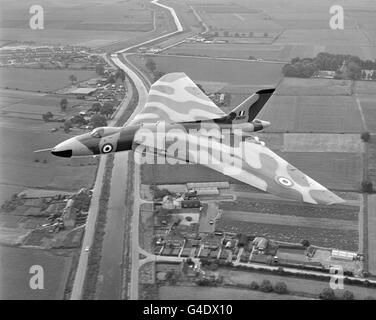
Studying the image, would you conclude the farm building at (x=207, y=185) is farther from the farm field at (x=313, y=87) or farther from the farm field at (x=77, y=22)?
the farm field at (x=77, y=22)

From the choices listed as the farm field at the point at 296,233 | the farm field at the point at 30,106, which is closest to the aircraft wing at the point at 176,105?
the farm field at the point at 296,233

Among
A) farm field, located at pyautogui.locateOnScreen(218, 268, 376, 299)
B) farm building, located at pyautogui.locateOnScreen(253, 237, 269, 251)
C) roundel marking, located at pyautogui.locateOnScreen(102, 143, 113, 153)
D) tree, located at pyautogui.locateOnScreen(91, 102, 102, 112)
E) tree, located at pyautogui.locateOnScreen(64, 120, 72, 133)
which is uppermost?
roundel marking, located at pyautogui.locateOnScreen(102, 143, 113, 153)

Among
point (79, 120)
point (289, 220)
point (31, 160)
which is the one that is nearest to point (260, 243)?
point (289, 220)

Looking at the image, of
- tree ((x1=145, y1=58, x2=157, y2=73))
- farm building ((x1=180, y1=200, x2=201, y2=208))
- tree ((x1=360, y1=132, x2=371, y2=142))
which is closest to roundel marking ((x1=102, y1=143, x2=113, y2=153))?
farm building ((x1=180, y1=200, x2=201, y2=208))

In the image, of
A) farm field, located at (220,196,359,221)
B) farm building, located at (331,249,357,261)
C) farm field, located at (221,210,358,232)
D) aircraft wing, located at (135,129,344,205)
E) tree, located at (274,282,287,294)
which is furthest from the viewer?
farm field, located at (220,196,359,221)

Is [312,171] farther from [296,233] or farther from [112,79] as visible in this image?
[112,79]

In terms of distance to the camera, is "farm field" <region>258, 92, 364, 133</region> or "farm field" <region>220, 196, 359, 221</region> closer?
"farm field" <region>220, 196, 359, 221</region>

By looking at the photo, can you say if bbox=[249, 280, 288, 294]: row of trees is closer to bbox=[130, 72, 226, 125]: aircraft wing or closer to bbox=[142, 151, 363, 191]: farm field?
bbox=[142, 151, 363, 191]: farm field

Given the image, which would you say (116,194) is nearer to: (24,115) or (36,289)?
(36,289)

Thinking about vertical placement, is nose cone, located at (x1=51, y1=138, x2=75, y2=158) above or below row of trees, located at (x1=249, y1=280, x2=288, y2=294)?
above
